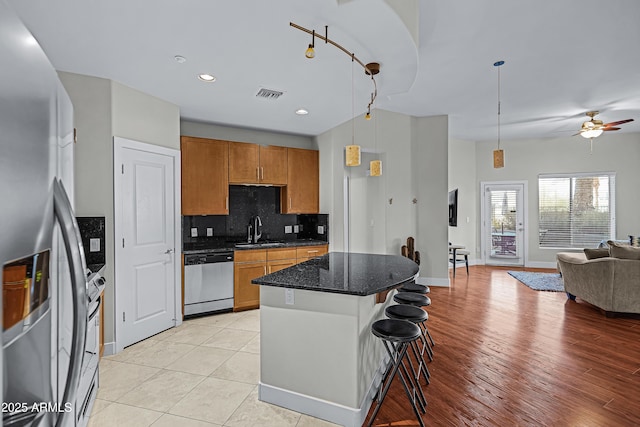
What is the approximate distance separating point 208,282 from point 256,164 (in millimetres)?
1762

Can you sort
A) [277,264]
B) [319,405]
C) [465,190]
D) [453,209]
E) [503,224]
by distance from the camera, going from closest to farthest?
[319,405], [277,264], [453,209], [465,190], [503,224]

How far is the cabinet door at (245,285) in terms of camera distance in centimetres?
449

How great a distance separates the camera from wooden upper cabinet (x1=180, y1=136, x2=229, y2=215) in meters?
4.31

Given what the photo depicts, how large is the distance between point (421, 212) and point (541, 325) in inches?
96.6

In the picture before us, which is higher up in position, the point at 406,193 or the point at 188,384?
→ the point at 406,193

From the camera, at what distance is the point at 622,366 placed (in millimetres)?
2996

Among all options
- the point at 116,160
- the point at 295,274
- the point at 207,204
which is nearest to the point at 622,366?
the point at 295,274

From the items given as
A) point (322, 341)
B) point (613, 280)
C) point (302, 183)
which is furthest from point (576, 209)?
point (322, 341)

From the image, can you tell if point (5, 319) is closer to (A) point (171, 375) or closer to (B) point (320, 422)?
(B) point (320, 422)

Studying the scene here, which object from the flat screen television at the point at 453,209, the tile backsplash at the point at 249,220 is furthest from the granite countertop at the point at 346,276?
the flat screen television at the point at 453,209

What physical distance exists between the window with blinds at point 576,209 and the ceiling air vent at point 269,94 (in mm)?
6958

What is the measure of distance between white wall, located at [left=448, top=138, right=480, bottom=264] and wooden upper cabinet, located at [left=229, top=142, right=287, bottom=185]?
4.41 m

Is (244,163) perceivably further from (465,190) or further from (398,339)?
(465,190)

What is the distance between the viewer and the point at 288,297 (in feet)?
7.84
